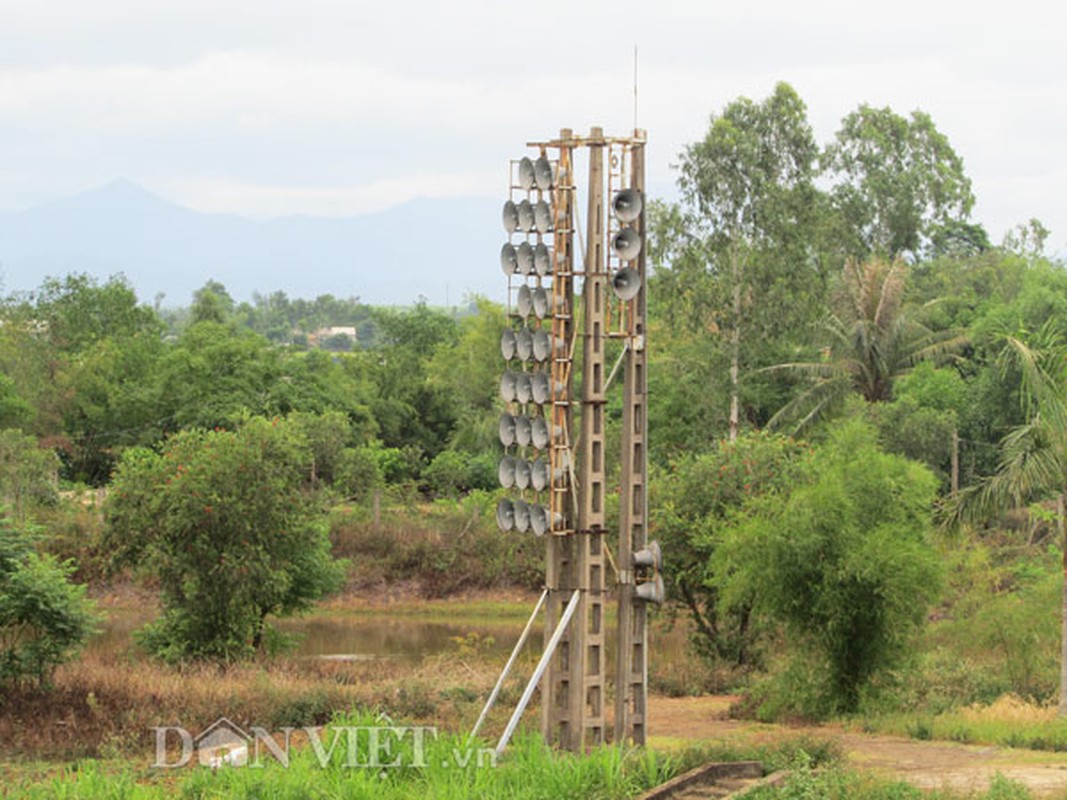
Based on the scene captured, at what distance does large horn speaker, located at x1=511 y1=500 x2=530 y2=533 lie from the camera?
17.1 m

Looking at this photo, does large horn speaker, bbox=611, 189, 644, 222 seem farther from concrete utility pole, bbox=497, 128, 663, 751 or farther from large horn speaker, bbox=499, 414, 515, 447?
large horn speaker, bbox=499, 414, 515, 447

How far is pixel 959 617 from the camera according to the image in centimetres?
2647

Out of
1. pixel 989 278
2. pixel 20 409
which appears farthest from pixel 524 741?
pixel 989 278

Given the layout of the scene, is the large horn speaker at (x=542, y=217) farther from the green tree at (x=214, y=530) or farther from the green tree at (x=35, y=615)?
the green tree at (x=214, y=530)

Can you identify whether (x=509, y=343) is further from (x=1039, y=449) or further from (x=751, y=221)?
(x=751, y=221)

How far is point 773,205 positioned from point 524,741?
28067 mm

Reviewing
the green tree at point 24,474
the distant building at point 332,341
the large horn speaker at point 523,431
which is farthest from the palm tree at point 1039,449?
the distant building at point 332,341

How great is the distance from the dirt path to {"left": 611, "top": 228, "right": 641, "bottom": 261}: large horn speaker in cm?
558

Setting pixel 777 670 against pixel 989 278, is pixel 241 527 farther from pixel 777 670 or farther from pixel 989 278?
pixel 989 278

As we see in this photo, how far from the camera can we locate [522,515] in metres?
17.2

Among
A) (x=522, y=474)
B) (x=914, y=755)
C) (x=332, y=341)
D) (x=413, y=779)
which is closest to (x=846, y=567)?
(x=914, y=755)

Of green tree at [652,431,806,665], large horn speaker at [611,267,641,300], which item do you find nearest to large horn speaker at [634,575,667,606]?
large horn speaker at [611,267,641,300]

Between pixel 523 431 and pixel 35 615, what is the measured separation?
791 cm

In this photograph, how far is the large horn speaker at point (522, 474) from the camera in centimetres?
1725
